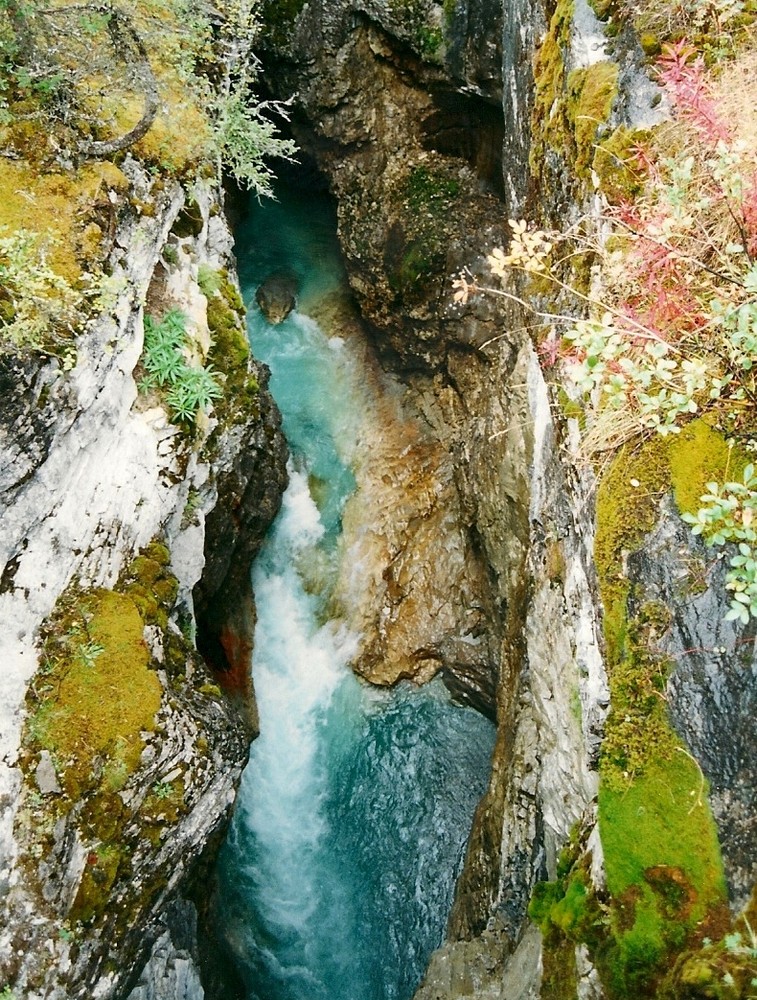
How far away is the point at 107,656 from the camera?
6.81 meters

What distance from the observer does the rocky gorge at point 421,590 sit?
4746 millimetres

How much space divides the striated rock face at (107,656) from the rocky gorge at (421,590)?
0.03 metres

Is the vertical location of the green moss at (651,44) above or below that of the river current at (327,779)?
above

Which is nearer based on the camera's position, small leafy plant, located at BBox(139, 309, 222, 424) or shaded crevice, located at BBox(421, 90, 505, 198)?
small leafy plant, located at BBox(139, 309, 222, 424)

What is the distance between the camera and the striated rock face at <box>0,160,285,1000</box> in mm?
6109

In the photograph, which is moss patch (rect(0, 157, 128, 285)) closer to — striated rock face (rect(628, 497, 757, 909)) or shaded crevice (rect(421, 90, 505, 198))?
striated rock face (rect(628, 497, 757, 909))

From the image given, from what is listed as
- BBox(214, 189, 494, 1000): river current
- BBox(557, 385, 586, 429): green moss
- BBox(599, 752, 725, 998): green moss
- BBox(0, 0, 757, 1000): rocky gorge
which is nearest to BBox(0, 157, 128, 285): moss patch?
BBox(0, 0, 757, 1000): rocky gorge

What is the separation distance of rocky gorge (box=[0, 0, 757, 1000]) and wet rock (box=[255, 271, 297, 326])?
2.35 m

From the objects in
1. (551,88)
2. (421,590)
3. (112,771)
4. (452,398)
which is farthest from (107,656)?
(452,398)

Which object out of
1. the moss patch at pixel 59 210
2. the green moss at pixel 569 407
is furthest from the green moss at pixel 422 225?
the green moss at pixel 569 407

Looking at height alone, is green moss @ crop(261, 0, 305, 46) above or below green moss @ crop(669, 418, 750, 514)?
above

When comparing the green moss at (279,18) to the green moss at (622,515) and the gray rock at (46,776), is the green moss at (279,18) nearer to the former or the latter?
the green moss at (622,515)

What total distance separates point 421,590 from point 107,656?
642 centimetres

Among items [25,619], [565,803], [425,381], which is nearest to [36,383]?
[25,619]
